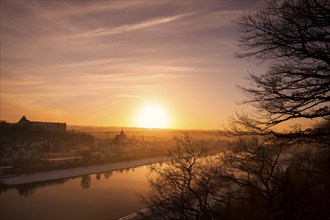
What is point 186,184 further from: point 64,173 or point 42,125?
point 42,125

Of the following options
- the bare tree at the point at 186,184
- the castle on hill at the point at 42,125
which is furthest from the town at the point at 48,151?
the bare tree at the point at 186,184

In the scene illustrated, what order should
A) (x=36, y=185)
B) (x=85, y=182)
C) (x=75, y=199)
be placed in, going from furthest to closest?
1. (x=85, y=182)
2. (x=36, y=185)
3. (x=75, y=199)

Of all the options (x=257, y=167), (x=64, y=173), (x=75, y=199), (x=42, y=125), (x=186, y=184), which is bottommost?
(x=75, y=199)

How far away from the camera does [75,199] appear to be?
1995 centimetres

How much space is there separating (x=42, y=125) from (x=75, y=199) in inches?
1622

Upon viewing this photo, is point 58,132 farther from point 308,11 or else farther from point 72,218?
point 308,11

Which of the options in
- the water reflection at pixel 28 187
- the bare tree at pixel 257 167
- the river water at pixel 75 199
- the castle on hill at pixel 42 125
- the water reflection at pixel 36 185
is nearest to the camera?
the bare tree at pixel 257 167

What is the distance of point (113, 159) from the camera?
41.8 metres

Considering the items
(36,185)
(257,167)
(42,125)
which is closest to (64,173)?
(36,185)

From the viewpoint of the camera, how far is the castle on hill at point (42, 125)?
53.9 m

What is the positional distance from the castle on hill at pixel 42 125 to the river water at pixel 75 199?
30430mm

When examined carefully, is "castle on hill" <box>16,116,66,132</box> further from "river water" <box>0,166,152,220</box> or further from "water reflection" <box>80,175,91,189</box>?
"river water" <box>0,166,152,220</box>

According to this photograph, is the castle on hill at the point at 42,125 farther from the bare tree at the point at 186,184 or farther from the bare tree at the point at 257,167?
the bare tree at the point at 257,167

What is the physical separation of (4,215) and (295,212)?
54.9ft
